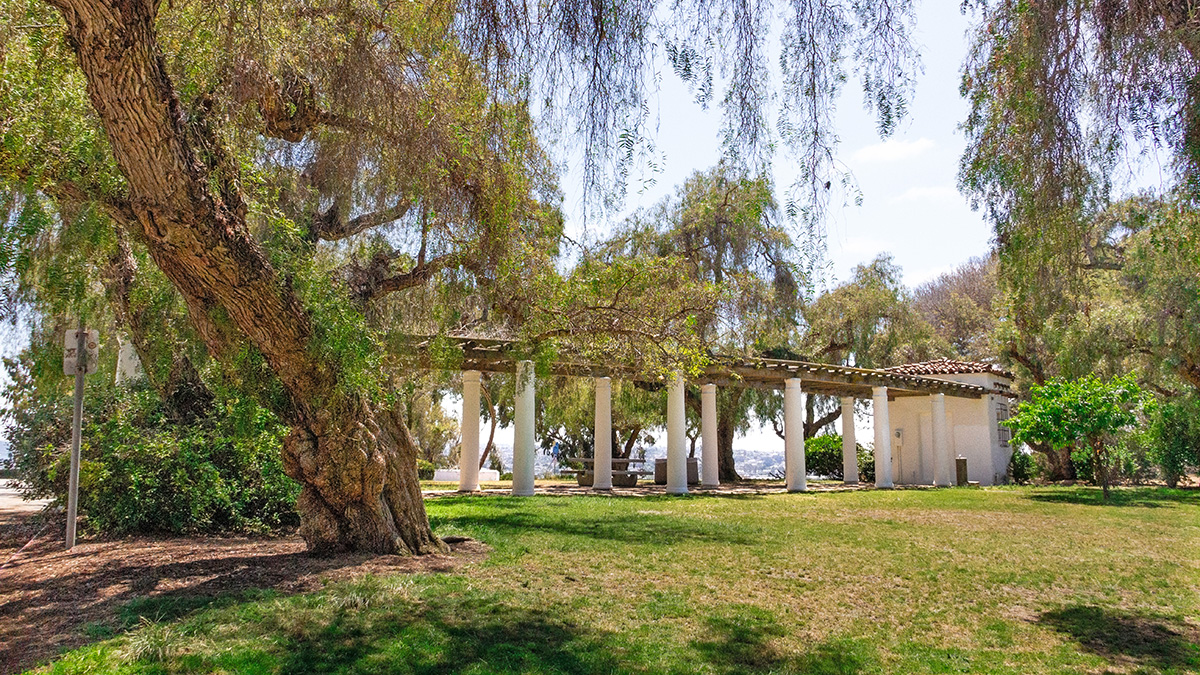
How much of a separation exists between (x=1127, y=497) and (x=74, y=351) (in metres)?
21.2

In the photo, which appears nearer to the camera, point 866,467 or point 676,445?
point 676,445

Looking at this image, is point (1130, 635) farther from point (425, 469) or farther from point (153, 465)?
point (425, 469)

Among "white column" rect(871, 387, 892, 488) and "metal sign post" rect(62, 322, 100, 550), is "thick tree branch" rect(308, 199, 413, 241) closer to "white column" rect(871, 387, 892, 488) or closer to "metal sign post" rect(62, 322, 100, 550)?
"metal sign post" rect(62, 322, 100, 550)

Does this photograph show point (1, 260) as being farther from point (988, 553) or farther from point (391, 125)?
point (988, 553)

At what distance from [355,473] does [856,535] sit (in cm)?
687

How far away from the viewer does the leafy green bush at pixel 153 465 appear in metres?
8.70

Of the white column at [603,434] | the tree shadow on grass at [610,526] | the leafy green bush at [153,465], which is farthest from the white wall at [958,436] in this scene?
the leafy green bush at [153,465]

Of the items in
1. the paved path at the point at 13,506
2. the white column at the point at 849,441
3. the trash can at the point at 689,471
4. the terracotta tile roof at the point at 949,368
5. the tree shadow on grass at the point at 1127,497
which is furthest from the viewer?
the terracotta tile roof at the point at 949,368

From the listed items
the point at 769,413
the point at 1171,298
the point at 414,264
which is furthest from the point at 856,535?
the point at 769,413

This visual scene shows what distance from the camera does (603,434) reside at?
20.2 meters

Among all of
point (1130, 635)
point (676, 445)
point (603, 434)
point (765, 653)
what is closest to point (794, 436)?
point (676, 445)

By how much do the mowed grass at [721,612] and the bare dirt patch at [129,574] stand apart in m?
0.31

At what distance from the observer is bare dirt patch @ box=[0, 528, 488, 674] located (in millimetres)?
4887

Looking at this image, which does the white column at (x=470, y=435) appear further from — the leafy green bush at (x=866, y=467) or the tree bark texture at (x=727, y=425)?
the leafy green bush at (x=866, y=467)
